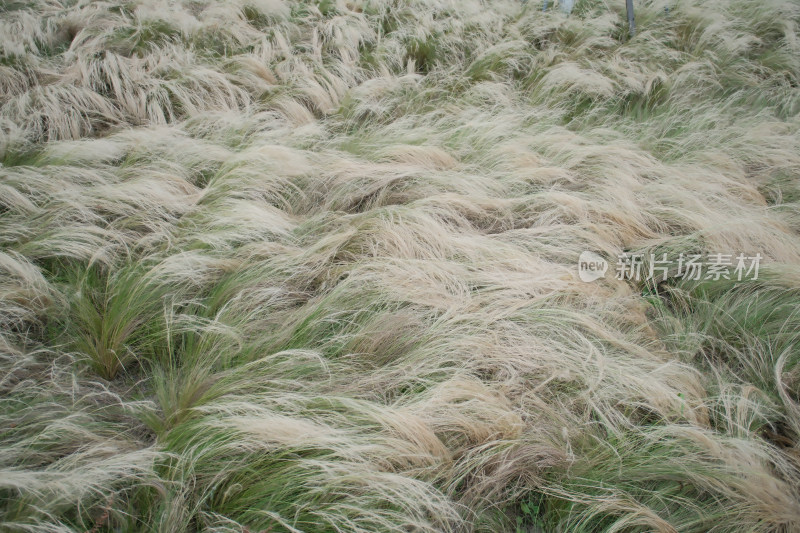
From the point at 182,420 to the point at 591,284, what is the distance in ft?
5.79

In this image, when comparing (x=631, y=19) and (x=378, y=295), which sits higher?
(x=631, y=19)

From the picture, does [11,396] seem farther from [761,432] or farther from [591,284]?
[761,432]

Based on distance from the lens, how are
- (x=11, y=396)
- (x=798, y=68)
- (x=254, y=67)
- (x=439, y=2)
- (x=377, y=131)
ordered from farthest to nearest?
(x=439, y=2) < (x=798, y=68) < (x=254, y=67) < (x=377, y=131) < (x=11, y=396)

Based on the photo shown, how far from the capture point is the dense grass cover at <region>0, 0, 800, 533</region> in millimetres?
1530

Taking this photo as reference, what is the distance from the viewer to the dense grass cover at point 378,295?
1530 mm

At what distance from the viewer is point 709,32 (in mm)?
4984

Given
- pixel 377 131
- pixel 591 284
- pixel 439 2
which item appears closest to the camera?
pixel 591 284

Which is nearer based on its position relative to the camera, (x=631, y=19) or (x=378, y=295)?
(x=378, y=295)

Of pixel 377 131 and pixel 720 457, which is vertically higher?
pixel 377 131

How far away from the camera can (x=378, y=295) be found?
7.22 ft

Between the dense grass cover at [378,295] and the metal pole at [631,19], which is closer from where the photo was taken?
the dense grass cover at [378,295]

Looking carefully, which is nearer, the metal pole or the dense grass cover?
the dense grass cover

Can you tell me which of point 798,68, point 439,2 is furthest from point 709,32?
point 439,2

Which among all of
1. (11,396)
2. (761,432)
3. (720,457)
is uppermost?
(11,396)
